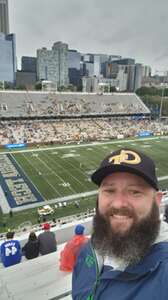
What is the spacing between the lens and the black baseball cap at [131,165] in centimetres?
159

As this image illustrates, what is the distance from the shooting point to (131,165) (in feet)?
5.23

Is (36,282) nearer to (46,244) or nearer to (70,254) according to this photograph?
(70,254)

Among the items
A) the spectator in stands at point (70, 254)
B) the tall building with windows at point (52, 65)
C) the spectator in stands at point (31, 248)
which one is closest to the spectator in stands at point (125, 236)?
the spectator in stands at point (70, 254)

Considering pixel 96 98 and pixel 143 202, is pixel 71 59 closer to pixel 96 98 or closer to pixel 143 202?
pixel 96 98

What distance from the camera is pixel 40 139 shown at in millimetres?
40156

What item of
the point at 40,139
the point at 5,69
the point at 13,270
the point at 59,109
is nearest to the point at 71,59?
the point at 5,69

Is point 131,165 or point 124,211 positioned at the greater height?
point 131,165

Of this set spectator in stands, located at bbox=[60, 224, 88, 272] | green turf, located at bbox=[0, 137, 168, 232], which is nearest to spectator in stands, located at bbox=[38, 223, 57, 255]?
spectator in stands, located at bbox=[60, 224, 88, 272]

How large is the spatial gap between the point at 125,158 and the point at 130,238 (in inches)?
19.0

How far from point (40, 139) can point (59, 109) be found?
1385 centimetres

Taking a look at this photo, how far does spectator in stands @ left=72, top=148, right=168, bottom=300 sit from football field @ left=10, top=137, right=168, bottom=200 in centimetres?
1993

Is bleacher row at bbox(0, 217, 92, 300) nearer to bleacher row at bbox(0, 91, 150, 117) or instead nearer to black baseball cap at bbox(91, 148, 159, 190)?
black baseball cap at bbox(91, 148, 159, 190)

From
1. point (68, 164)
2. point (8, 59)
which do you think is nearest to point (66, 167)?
point (68, 164)

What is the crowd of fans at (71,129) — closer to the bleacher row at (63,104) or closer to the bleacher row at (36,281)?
the bleacher row at (63,104)
